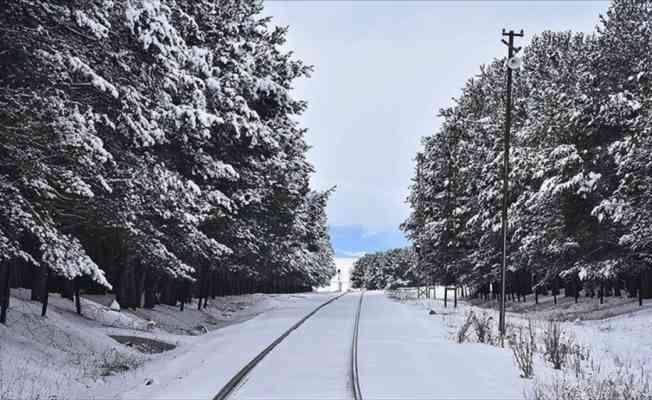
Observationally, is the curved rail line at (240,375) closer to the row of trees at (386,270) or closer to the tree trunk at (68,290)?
the tree trunk at (68,290)

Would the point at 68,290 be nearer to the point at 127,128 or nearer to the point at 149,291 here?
the point at 149,291

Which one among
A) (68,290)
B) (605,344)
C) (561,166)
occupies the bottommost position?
(605,344)

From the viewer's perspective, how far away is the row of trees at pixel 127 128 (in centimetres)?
906

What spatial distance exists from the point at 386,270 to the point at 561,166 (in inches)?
4519

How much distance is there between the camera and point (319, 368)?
11820 mm

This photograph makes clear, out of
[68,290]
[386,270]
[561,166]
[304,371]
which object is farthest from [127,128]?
→ [386,270]

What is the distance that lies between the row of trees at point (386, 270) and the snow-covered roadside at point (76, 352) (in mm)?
98155

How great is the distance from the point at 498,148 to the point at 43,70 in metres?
27.0

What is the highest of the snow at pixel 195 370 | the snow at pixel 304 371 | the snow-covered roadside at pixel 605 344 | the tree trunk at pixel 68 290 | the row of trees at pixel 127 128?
the row of trees at pixel 127 128

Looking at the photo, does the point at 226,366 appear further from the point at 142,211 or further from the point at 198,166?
the point at 198,166

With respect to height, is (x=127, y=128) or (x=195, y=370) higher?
(x=127, y=128)

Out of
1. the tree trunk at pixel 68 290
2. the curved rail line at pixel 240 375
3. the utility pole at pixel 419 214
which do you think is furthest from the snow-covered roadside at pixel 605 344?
the utility pole at pixel 419 214

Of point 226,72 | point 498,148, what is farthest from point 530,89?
point 226,72

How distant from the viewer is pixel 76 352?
42.9ft
